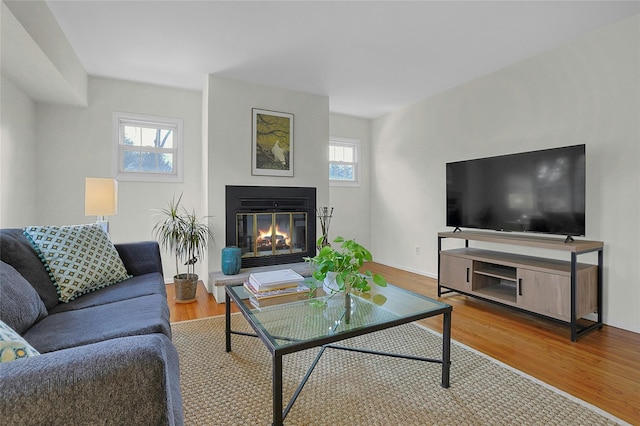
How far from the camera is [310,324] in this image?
152 centimetres

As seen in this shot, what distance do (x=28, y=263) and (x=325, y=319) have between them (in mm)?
1609

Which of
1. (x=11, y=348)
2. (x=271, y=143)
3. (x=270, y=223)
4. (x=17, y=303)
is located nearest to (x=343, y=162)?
(x=271, y=143)

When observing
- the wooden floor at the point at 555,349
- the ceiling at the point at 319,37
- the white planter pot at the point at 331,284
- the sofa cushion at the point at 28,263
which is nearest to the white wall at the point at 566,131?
the ceiling at the point at 319,37

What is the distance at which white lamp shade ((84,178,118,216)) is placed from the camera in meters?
2.63

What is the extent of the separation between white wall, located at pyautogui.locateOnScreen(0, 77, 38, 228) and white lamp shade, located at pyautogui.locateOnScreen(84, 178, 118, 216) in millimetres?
788

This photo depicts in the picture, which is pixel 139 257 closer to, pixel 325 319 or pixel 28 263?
pixel 28 263

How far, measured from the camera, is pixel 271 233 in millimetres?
3816

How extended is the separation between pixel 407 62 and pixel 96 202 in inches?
127

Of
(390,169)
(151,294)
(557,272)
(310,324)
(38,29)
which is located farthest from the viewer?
(390,169)

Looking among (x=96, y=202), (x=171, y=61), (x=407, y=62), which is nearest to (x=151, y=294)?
(x=96, y=202)

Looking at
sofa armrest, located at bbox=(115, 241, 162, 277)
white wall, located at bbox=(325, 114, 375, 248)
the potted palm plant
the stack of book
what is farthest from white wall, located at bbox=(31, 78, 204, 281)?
the stack of book

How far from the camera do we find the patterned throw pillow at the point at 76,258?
175 cm

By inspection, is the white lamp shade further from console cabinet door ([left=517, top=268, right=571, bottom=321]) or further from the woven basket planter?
console cabinet door ([left=517, top=268, right=571, bottom=321])

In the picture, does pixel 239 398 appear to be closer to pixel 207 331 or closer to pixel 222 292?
pixel 207 331
